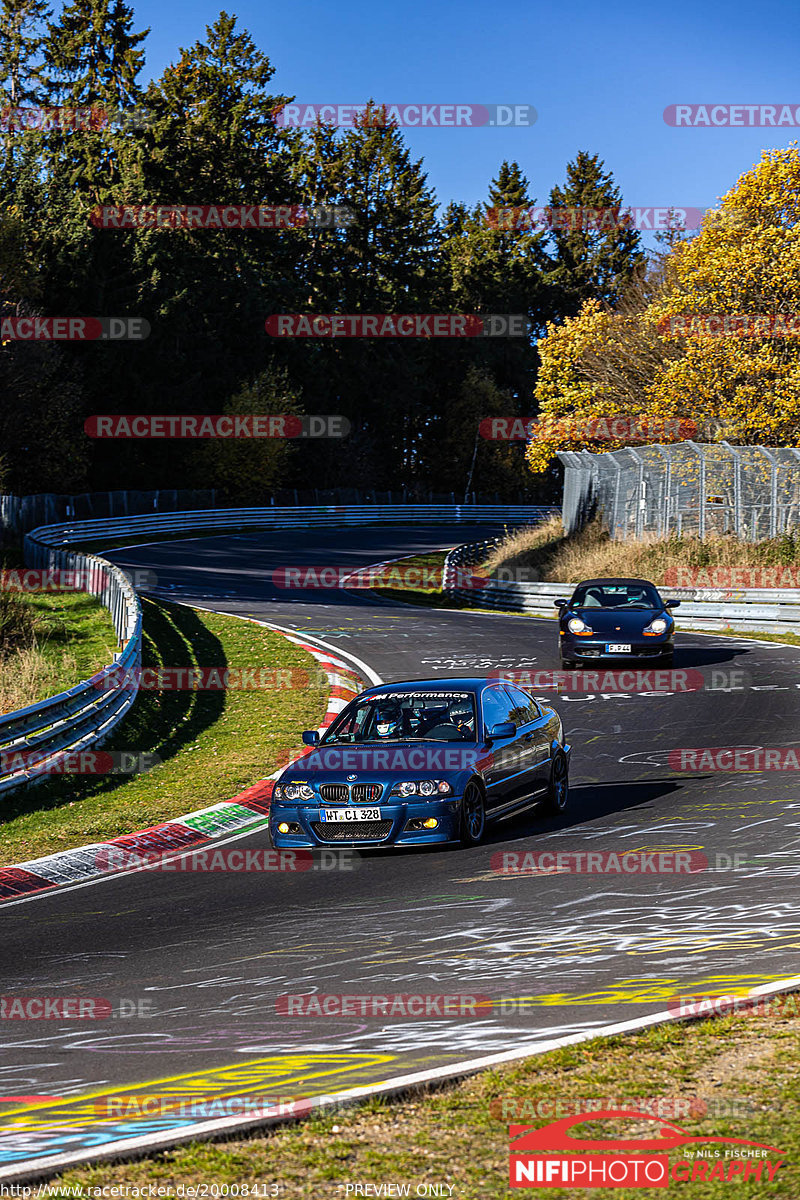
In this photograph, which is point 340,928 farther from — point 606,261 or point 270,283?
point 606,261

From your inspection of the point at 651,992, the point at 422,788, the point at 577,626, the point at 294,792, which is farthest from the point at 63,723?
Answer: the point at 651,992

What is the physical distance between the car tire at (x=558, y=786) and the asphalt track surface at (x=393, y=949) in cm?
17

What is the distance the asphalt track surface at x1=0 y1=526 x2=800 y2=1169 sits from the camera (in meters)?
5.98

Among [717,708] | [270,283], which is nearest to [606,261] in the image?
[270,283]

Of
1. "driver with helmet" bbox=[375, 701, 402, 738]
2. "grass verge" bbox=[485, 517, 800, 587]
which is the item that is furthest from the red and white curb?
"grass verge" bbox=[485, 517, 800, 587]

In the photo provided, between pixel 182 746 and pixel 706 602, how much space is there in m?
16.2

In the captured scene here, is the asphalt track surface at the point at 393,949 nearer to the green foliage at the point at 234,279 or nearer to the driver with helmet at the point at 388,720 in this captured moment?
the driver with helmet at the point at 388,720

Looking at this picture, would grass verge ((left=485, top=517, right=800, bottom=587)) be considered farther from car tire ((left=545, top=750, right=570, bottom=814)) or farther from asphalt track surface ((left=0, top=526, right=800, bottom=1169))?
car tire ((left=545, top=750, right=570, bottom=814))

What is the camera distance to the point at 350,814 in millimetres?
11188

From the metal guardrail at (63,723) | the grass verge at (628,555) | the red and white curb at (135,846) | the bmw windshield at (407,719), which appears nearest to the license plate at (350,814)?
the bmw windshield at (407,719)

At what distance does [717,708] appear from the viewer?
752 inches

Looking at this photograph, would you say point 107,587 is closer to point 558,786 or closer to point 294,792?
point 558,786

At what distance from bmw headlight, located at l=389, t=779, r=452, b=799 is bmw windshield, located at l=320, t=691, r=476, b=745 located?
33.5 inches

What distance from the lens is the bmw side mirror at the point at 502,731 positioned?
11.8 m
